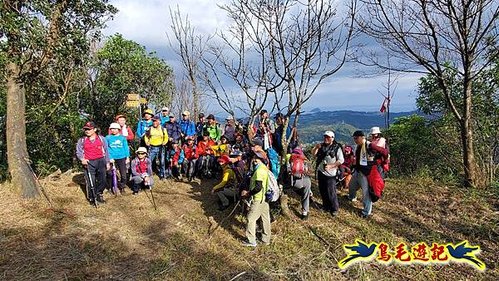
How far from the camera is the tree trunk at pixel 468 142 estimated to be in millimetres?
6902

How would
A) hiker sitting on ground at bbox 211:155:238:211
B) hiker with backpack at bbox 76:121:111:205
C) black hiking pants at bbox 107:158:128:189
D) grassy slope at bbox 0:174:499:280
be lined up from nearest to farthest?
grassy slope at bbox 0:174:499:280
hiker with backpack at bbox 76:121:111:205
hiker sitting on ground at bbox 211:155:238:211
black hiking pants at bbox 107:158:128:189

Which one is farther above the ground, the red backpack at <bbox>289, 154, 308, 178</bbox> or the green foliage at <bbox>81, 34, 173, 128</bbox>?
the green foliage at <bbox>81, 34, 173, 128</bbox>

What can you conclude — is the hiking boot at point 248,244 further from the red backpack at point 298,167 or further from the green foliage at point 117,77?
the green foliage at point 117,77

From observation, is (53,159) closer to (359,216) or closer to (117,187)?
(117,187)

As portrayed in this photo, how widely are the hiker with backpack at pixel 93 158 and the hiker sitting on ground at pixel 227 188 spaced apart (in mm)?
2305

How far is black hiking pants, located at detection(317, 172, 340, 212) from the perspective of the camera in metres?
6.28

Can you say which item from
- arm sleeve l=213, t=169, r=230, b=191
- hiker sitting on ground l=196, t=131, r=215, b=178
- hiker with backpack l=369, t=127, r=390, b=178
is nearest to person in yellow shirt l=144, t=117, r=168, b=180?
hiker sitting on ground l=196, t=131, r=215, b=178

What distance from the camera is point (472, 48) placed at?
21.5 feet

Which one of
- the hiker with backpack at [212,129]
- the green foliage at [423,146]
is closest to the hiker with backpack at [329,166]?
the hiker with backpack at [212,129]

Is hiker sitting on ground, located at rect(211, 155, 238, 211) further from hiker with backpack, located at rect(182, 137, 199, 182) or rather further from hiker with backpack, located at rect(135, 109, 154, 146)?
hiker with backpack, located at rect(135, 109, 154, 146)

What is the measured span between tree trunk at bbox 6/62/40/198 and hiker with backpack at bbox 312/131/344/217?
5.81m

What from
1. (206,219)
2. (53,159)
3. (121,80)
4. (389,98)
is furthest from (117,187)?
(389,98)

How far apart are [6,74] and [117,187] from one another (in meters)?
3.18

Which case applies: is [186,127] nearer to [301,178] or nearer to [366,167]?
[301,178]
